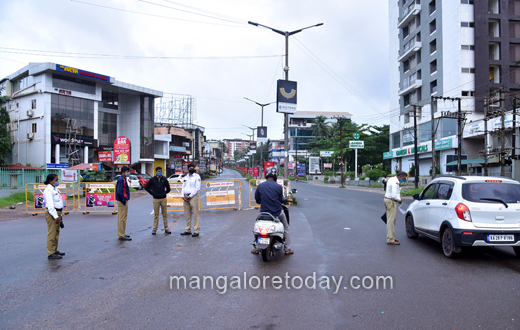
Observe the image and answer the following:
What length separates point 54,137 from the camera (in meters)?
39.6

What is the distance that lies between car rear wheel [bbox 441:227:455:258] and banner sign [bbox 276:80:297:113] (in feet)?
36.9

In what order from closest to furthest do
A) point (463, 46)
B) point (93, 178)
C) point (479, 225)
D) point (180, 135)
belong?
point (479, 225)
point (93, 178)
point (463, 46)
point (180, 135)

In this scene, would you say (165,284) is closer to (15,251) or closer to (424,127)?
(15,251)

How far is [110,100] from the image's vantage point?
2057 inches

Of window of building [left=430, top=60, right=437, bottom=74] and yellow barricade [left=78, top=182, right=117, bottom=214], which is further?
window of building [left=430, top=60, right=437, bottom=74]

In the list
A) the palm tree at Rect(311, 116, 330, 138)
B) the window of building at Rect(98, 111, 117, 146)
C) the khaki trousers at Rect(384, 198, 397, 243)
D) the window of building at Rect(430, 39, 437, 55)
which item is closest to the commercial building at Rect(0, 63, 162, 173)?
the window of building at Rect(98, 111, 117, 146)

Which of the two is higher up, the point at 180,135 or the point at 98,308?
the point at 180,135

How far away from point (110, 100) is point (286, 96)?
42543 millimetres

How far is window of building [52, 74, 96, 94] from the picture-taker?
4044 cm

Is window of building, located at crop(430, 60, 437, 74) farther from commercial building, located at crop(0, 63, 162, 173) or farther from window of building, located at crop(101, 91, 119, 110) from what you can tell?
window of building, located at crop(101, 91, 119, 110)

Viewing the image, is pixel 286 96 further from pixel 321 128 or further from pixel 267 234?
pixel 321 128

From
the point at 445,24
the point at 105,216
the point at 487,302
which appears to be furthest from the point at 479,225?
the point at 445,24

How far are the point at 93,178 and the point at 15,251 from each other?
992 inches

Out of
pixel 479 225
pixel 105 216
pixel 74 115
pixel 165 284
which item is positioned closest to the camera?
pixel 165 284
